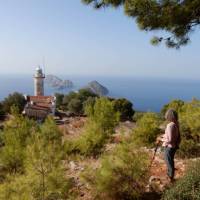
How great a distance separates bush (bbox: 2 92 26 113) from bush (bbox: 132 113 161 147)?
90.9 feet

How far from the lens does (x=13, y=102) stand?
39562 millimetres

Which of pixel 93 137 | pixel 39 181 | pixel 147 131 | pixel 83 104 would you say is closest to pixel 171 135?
pixel 39 181

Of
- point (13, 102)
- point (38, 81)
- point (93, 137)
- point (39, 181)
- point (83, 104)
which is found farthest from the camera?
point (38, 81)

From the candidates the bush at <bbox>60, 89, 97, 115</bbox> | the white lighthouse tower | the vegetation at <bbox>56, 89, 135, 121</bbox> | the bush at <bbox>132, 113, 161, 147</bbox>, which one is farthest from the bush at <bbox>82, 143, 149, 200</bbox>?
the white lighthouse tower

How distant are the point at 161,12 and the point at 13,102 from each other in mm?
34310

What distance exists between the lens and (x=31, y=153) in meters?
6.62

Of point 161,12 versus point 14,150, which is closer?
point 161,12

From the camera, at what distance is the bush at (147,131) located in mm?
12078

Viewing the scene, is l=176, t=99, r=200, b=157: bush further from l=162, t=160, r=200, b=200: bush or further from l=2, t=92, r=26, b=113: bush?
l=2, t=92, r=26, b=113: bush

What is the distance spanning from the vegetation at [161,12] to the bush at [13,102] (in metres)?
32.4

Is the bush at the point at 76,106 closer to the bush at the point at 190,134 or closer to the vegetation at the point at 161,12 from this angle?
the bush at the point at 190,134

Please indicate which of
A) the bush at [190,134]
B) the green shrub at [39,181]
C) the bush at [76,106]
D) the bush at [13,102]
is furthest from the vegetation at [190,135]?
the bush at [13,102]

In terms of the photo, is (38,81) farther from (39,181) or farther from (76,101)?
(39,181)

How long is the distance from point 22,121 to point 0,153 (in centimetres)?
230
